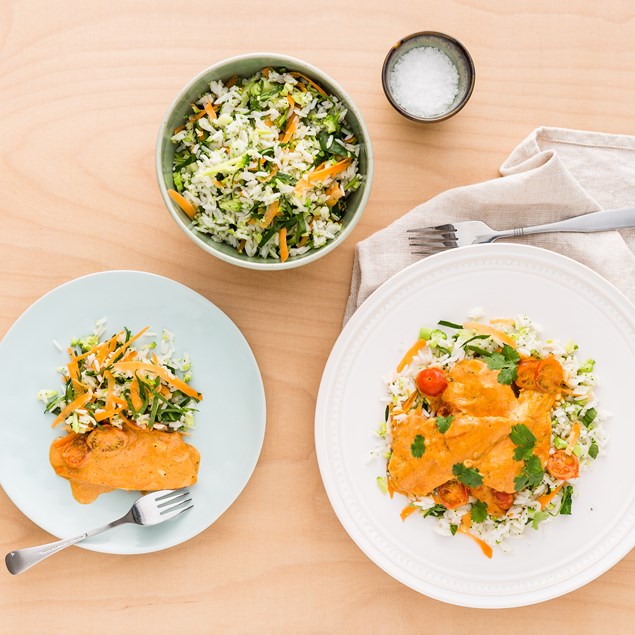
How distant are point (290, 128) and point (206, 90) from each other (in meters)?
0.26

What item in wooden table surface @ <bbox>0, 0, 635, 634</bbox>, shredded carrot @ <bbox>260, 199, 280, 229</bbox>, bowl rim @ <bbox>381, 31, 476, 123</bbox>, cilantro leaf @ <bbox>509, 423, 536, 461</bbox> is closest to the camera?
shredded carrot @ <bbox>260, 199, 280, 229</bbox>

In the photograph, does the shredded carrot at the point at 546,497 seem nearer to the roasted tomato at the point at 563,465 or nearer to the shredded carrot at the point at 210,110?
the roasted tomato at the point at 563,465

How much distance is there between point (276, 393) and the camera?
2.11 metres

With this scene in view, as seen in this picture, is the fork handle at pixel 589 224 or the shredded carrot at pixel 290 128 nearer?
the shredded carrot at pixel 290 128

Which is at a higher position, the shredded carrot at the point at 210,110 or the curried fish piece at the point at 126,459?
the shredded carrot at the point at 210,110

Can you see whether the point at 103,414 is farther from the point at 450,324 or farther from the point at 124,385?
the point at 450,324

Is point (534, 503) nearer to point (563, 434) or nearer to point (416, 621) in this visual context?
point (563, 434)

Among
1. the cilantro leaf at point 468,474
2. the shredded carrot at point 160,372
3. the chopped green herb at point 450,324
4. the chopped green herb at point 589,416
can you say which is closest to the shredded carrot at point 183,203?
the shredded carrot at point 160,372

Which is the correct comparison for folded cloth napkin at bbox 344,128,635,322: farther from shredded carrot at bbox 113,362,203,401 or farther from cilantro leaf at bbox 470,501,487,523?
cilantro leaf at bbox 470,501,487,523

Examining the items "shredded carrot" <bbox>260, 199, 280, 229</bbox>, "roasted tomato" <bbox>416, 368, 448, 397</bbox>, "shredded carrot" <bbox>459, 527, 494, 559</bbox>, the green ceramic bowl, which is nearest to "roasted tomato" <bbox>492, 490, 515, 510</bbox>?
"shredded carrot" <bbox>459, 527, 494, 559</bbox>

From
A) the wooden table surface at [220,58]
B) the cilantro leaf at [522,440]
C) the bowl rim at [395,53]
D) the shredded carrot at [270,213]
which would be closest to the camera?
the shredded carrot at [270,213]

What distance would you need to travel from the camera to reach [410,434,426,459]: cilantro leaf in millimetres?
1892

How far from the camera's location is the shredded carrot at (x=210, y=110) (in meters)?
1.80

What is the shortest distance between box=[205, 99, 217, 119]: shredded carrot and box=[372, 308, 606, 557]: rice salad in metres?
0.87
